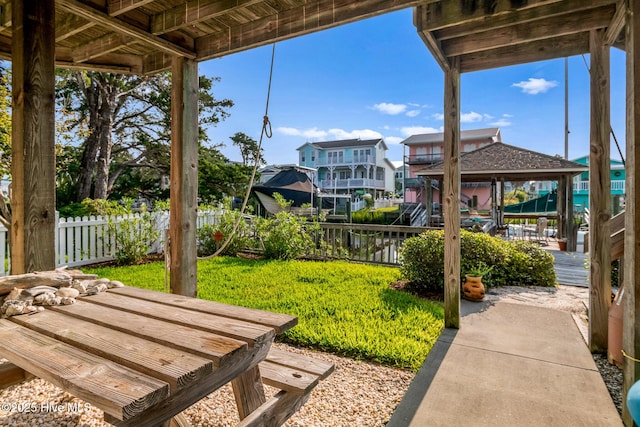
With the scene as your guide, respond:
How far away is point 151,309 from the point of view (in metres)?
1.48

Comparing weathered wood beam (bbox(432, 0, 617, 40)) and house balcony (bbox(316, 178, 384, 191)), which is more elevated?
house balcony (bbox(316, 178, 384, 191))

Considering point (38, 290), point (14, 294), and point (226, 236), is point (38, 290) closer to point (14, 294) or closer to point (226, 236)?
point (14, 294)

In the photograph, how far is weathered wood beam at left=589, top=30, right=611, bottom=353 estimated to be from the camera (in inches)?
112

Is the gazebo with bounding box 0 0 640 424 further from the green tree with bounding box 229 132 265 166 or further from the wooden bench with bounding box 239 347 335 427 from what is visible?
the green tree with bounding box 229 132 265 166

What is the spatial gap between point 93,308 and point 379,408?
1768 mm

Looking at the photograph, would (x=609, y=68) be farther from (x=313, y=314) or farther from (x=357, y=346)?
(x=313, y=314)

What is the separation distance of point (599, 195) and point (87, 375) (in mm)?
3684

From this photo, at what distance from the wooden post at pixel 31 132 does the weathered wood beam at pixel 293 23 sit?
39.6 inches

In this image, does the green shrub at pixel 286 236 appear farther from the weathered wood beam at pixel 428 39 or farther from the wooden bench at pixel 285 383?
the wooden bench at pixel 285 383

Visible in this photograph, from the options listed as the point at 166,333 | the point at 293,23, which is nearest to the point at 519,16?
the point at 293,23

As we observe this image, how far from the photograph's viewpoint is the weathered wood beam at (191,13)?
2049mm

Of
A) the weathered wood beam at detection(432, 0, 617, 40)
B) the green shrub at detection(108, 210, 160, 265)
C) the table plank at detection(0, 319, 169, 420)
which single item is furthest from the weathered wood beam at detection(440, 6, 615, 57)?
the green shrub at detection(108, 210, 160, 265)

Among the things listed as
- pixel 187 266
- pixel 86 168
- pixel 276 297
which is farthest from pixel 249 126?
pixel 187 266

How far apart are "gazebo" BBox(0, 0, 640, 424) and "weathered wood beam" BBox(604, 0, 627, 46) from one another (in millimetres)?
13
